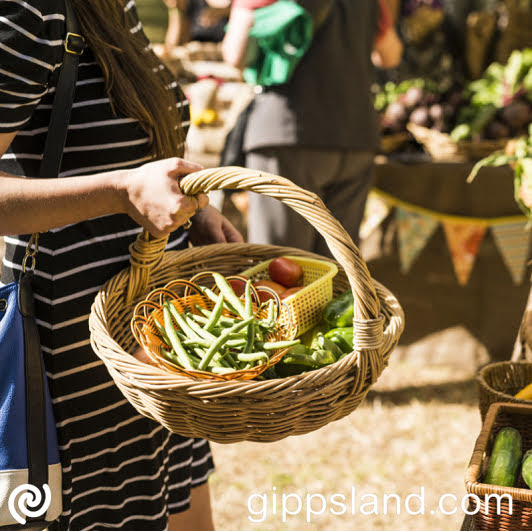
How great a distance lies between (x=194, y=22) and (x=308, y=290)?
3782 millimetres

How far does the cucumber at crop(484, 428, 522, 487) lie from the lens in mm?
1146

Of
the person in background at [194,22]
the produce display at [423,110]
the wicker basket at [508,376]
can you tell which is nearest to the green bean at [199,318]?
the wicker basket at [508,376]

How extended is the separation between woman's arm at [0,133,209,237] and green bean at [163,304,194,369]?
181 mm

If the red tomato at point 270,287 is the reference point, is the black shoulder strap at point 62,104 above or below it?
above

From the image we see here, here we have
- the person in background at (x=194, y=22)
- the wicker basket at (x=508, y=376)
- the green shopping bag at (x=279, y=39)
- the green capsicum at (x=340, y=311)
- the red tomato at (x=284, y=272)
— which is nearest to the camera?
the green capsicum at (x=340, y=311)

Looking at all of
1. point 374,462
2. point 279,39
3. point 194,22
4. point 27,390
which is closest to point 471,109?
point 279,39

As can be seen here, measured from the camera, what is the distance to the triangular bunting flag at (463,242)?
334cm

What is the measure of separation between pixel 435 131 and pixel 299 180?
1037mm

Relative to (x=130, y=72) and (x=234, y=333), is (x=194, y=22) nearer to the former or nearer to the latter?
(x=130, y=72)

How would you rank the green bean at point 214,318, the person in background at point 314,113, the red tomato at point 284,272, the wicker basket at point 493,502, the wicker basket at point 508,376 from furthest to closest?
the person in background at point 314,113
the wicker basket at point 508,376
the red tomato at point 284,272
the green bean at point 214,318
the wicker basket at point 493,502

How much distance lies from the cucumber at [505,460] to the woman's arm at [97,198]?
707mm

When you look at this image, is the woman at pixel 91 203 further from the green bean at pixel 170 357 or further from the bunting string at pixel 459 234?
the bunting string at pixel 459 234

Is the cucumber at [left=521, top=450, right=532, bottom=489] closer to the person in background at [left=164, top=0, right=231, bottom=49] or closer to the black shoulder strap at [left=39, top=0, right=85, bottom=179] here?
the black shoulder strap at [left=39, top=0, right=85, bottom=179]

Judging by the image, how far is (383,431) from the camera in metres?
3.04
